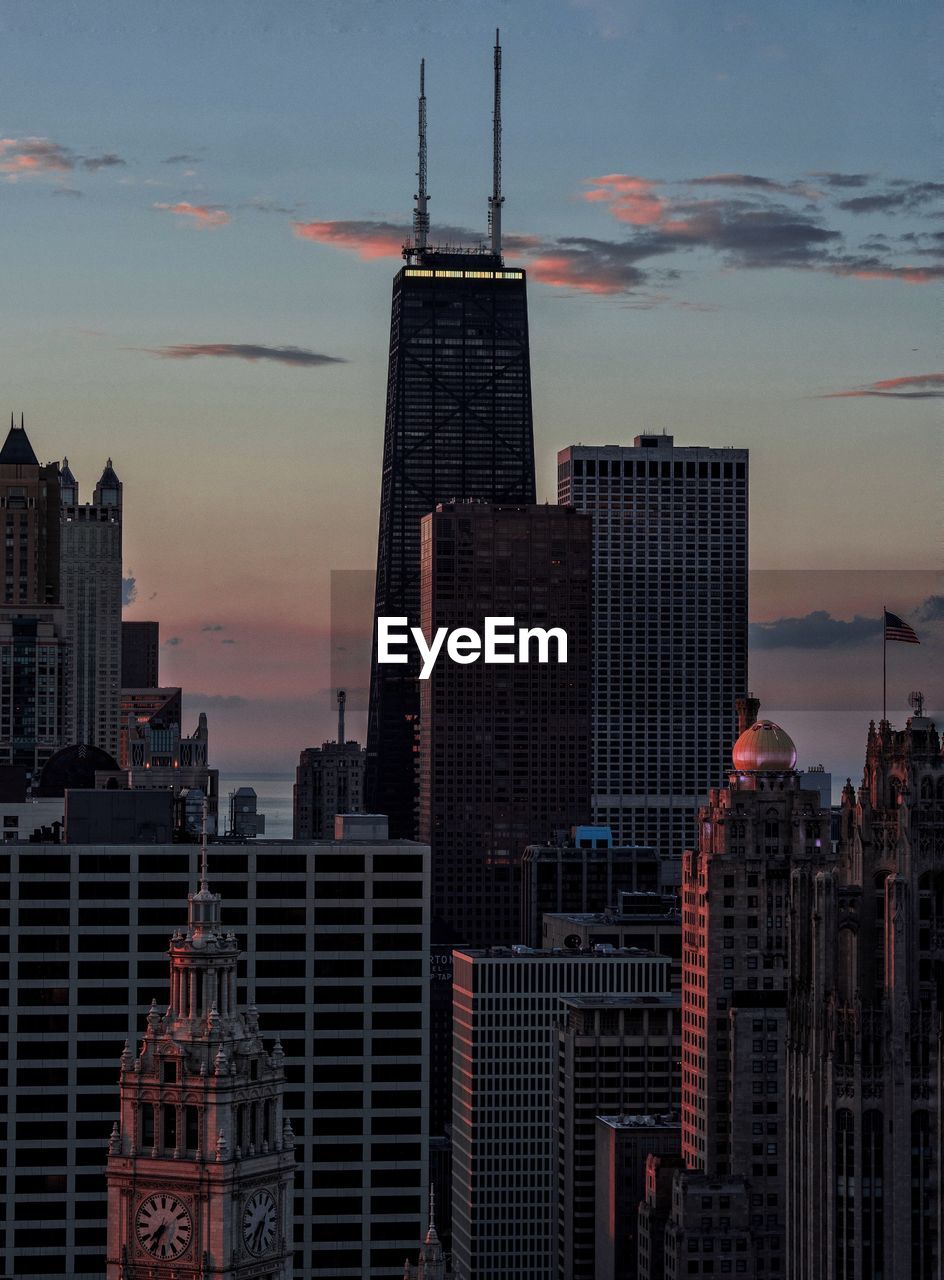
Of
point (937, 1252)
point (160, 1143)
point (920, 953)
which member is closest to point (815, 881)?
point (920, 953)

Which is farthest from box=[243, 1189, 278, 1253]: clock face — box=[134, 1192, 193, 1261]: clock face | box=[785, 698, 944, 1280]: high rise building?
box=[785, 698, 944, 1280]: high rise building

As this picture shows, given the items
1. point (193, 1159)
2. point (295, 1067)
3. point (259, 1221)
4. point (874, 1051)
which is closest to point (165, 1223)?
point (193, 1159)

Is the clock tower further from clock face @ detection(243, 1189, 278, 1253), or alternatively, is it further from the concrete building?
the concrete building

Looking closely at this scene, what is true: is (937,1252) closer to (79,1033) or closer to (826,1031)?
(826,1031)

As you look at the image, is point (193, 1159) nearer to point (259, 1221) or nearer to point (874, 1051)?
point (259, 1221)

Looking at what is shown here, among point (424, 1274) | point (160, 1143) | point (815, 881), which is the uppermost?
point (815, 881)

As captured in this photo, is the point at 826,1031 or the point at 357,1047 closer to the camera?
the point at 826,1031

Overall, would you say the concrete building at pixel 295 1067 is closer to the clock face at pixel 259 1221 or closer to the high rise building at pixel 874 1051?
the high rise building at pixel 874 1051
